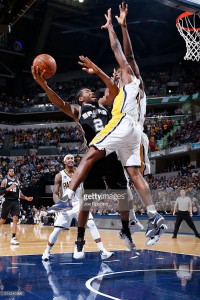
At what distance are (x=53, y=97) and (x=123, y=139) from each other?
1.18 meters

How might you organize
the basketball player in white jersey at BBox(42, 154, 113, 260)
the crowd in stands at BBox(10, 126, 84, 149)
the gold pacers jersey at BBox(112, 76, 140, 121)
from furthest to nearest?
the crowd in stands at BBox(10, 126, 84, 149) → the basketball player in white jersey at BBox(42, 154, 113, 260) → the gold pacers jersey at BBox(112, 76, 140, 121)

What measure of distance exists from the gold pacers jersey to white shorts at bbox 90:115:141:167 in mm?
79

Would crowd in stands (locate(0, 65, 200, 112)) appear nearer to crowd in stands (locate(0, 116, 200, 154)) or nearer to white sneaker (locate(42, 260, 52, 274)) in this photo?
crowd in stands (locate(0, 116, 200, 154))

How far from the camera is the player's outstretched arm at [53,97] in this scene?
4.85 metres

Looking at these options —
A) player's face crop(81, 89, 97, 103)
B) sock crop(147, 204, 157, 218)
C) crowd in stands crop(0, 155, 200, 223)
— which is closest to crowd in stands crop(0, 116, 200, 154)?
crowd in stands crop(0, 155, 200, 223)

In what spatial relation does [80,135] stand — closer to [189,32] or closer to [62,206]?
[189,32]

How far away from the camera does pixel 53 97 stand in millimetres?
5000

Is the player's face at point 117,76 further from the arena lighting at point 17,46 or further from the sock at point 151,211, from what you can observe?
the arena lighting at point 17,46

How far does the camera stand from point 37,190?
83.6 ft

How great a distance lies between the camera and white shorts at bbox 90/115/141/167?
171 inches

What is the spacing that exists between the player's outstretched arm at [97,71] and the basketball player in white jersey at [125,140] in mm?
12

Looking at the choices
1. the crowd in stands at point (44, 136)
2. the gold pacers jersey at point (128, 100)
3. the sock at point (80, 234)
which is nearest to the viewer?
the gold pacers jersey at point (128, 100)

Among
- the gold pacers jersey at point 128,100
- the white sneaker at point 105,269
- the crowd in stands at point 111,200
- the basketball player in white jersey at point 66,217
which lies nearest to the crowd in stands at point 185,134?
the crowd in stands at point 111,200

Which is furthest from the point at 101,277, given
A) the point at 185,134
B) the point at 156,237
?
the point at 185,134
